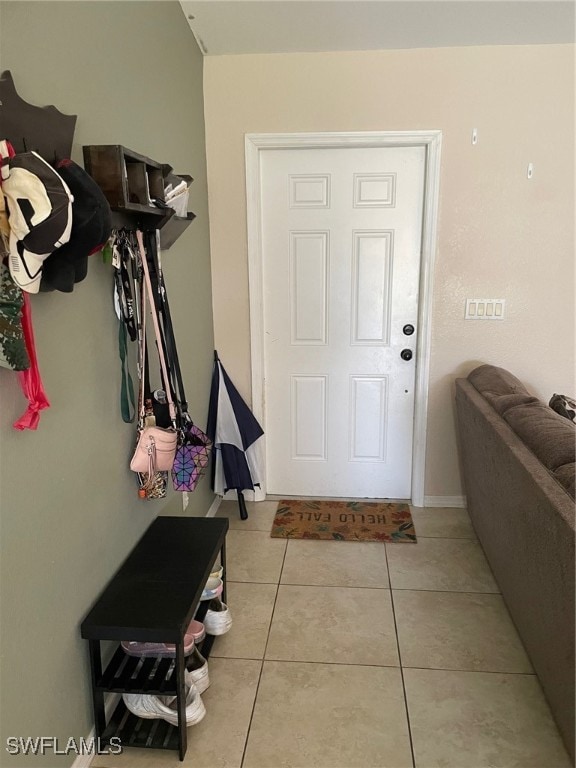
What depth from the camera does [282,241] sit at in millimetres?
2971

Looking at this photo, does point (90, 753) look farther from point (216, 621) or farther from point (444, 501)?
point (444, 501)

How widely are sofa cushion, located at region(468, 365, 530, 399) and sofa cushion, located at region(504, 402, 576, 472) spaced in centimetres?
33

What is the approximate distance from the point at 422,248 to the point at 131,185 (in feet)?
5.66

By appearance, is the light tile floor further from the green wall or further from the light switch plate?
the light switch plate

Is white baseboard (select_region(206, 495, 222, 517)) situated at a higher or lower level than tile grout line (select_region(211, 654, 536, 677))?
higher

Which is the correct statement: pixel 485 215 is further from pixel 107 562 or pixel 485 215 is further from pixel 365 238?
pixel 107 562

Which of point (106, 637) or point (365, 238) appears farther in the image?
point (365, 238)

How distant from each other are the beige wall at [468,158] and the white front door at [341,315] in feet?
0.52

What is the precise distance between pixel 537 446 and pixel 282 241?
178 centimetres

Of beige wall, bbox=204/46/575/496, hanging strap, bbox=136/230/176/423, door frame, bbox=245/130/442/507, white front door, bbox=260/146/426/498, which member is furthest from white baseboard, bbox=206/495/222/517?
hanging strap, bbox=136/230/176/423

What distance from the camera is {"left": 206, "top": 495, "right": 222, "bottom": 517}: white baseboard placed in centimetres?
303

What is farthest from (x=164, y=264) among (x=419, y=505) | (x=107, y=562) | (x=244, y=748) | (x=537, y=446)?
(x=419, y=505)

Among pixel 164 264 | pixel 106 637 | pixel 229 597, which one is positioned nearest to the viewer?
pixel 106 637

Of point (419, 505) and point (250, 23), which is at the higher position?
point (250, 23)
